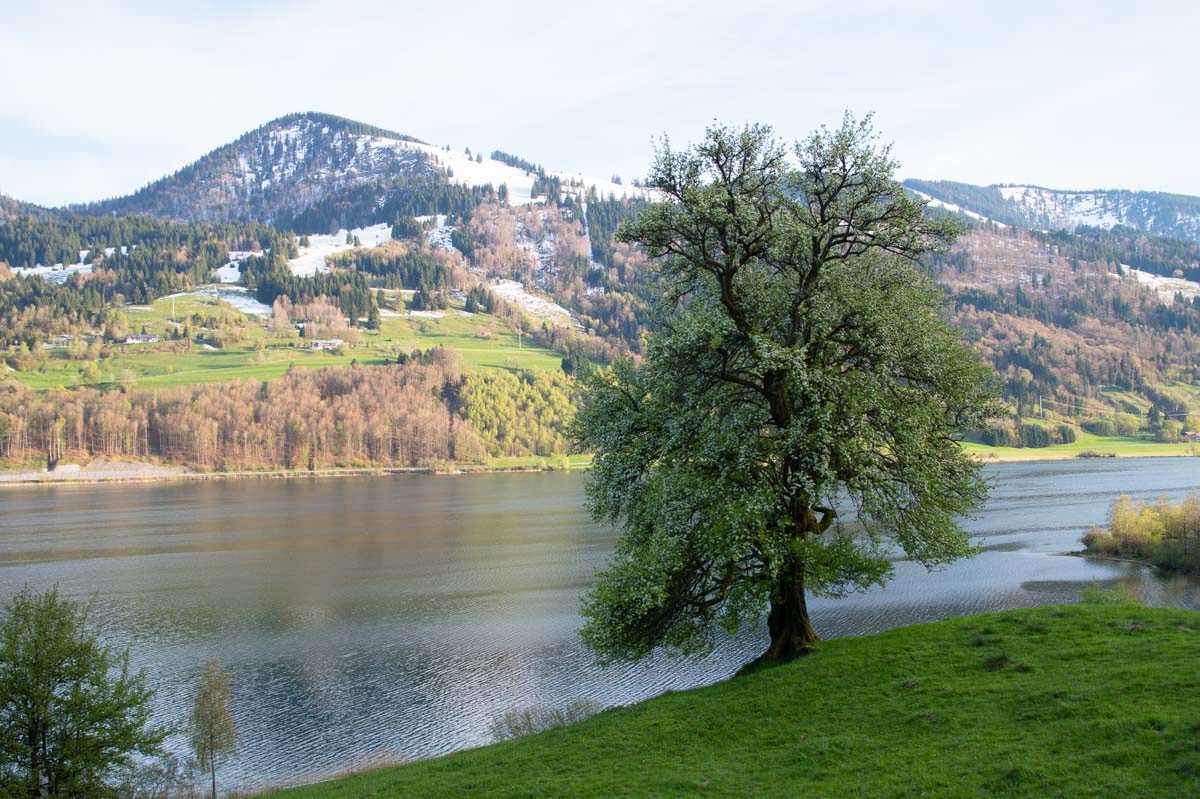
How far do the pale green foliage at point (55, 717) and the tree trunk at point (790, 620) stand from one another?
61.8ft

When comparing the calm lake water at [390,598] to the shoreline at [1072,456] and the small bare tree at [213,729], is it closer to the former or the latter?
the small bare tree at [213,729]


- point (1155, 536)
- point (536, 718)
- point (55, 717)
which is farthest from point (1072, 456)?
point (55, 717)

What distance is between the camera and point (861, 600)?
49.6 metres

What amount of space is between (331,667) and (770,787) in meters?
31.3

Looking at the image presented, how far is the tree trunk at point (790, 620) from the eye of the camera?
902 inches

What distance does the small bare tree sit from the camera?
28.7 meters

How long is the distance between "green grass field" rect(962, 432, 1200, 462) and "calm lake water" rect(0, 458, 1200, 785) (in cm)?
7161

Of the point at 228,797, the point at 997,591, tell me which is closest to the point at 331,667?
the point at 228,797

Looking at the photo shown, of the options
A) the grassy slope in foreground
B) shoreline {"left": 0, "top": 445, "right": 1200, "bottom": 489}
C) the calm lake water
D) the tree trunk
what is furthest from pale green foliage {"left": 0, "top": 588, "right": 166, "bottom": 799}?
shoreline {"left": 0, "top": 445, "right": 1200, "bottom": 489}

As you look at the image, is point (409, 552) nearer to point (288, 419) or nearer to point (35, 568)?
point (35, 568)

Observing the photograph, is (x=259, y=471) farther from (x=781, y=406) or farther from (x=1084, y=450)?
(x=1084, y=450)

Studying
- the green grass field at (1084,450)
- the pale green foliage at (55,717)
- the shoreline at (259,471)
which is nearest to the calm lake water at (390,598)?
the pale green foliage at (55,717)

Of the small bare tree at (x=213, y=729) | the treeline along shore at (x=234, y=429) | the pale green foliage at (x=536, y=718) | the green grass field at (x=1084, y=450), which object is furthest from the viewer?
the green grass field at (x=1084, y=450)

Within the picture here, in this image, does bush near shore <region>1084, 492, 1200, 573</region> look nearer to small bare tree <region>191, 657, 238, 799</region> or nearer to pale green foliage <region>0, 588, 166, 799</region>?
small bare tree <region>191, 657, 238, 799</region>
